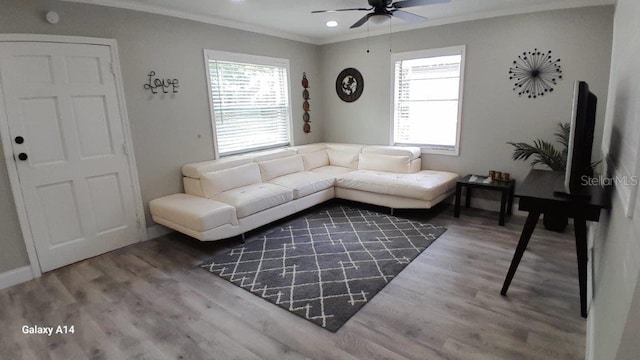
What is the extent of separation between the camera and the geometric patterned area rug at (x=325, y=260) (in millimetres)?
2523

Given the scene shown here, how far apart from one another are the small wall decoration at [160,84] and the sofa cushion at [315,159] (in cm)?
208

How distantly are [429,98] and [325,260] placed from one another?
9.60 feet

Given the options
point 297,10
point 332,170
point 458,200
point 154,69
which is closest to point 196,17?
point 154,69

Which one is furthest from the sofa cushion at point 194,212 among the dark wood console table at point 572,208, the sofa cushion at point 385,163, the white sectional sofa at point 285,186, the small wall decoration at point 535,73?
the small wall decoration at point 535,73

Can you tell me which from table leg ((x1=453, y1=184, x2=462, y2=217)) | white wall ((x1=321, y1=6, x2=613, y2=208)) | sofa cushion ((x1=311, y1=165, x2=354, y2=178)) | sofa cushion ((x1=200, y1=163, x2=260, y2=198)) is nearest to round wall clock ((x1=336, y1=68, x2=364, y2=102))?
white wall ((x1=321, y1=6, x2=613, y2=208))

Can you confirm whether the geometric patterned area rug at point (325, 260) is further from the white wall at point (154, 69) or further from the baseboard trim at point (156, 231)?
the white wall at point (154, 69)

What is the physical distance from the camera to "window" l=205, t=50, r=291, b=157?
4336mm

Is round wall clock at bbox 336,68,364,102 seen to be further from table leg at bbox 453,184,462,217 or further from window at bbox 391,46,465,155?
table leg at bbox 453,184,462,217

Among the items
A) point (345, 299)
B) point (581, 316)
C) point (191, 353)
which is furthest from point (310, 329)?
point (581, 316)

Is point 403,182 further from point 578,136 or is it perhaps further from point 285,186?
point 578,136

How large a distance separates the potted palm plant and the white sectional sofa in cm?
88

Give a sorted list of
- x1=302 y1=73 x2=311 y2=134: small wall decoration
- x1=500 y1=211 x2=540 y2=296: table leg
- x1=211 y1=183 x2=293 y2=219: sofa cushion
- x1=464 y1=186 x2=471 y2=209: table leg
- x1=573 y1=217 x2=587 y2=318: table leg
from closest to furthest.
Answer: x1=573 y1=217 x2=587 y2=318: table leg < x1=500 y1=211 x2=540 y2=296: table leg < x1=211 y1=183 x2=293 y2=219: sofa cushion < x1=464 y1=186 x2=471 y2=209: table leg < x1=302 y1=73 x2=311 y2=134: small wall decoration

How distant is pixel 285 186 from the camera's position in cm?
418

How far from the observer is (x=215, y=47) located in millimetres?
4195
